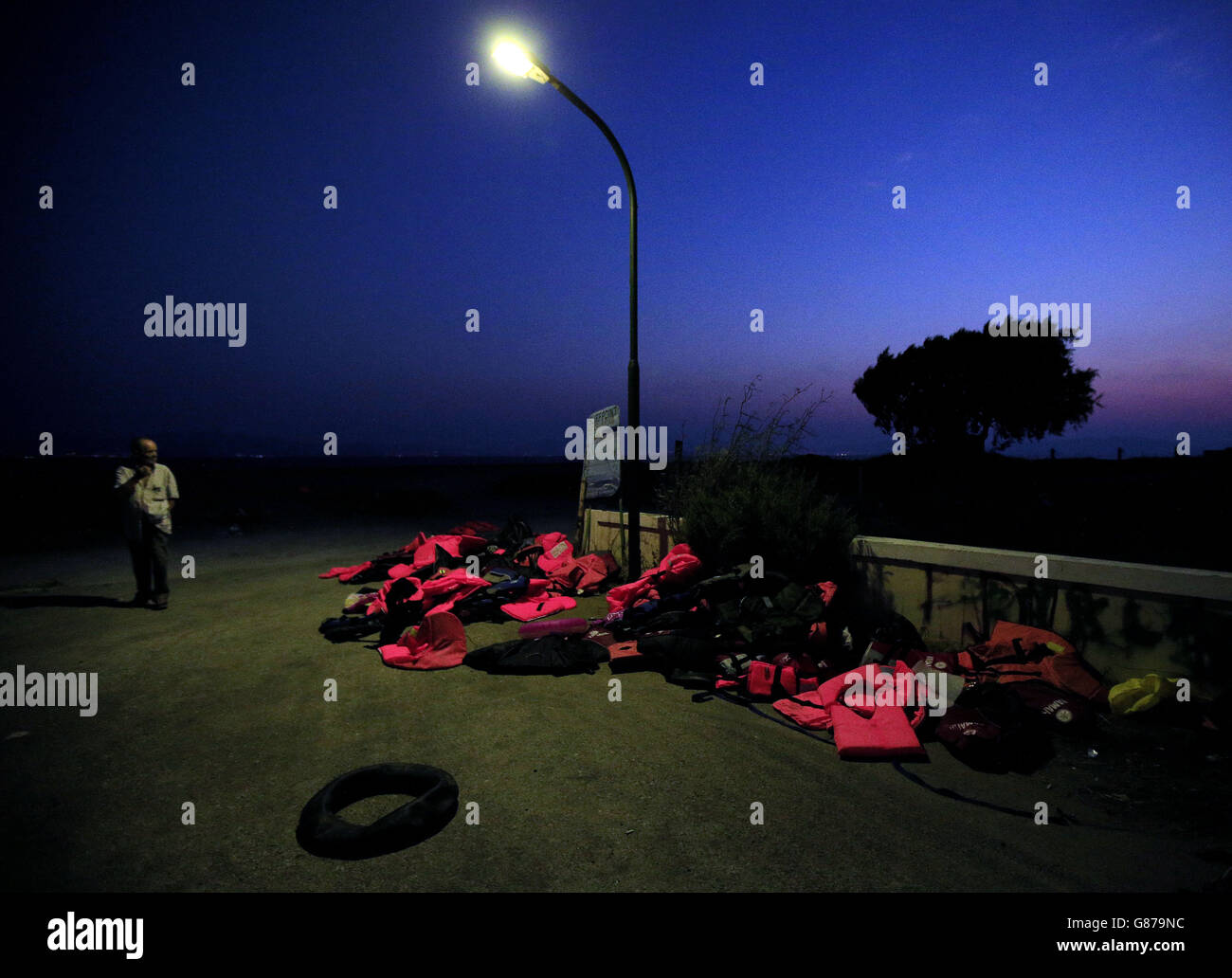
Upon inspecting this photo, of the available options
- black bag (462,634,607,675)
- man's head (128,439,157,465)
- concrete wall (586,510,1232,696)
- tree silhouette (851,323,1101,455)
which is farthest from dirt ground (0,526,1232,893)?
tree silhouette (851,323,1101,455)

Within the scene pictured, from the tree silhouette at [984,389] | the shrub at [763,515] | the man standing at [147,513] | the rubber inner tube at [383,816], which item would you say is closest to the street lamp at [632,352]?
the shrub at [763,515]

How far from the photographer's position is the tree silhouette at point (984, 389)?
115 feet

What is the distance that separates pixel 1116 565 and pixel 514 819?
4.99 metres

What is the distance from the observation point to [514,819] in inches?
121

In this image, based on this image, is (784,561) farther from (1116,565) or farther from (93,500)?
(93,500)

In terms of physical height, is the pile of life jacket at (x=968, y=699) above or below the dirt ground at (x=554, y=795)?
above

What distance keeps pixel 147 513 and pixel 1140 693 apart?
10.7m

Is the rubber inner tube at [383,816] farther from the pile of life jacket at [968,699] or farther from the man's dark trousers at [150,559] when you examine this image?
the man's dark trousers at [150,559]

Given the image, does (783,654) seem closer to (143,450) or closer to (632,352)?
(632,352)

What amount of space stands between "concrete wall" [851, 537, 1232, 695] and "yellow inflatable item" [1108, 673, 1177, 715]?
0.66 ft

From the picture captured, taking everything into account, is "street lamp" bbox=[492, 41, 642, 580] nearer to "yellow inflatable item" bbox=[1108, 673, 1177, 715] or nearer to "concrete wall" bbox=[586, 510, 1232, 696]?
"concrete wall" bbox=[586, 510, 1232, 696]

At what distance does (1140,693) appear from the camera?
167 inches

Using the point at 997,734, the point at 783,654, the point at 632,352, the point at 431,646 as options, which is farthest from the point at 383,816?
the point at 632,352
